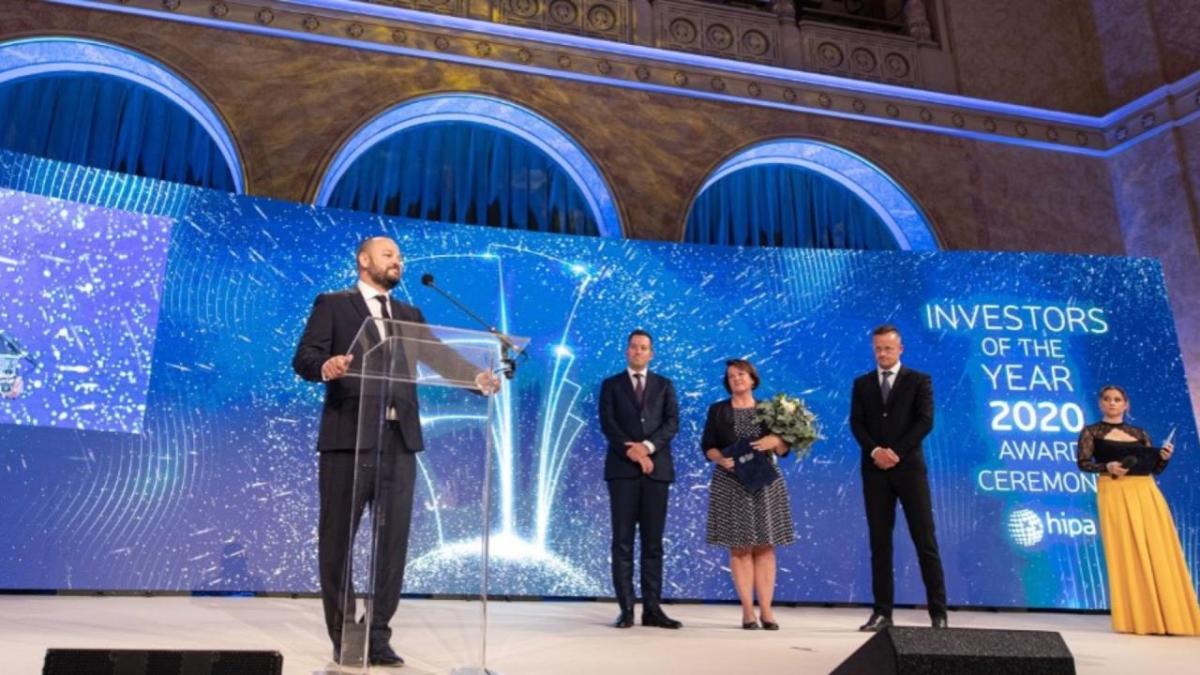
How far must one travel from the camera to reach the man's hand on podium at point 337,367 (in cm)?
246

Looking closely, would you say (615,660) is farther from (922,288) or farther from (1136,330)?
(1136,330)

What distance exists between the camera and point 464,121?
25.4ft

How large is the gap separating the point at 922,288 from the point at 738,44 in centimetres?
328

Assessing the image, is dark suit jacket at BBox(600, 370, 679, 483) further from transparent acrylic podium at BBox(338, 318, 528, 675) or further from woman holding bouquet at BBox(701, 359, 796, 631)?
transparent acrylic podium at BBox(338, 318, 528, 675)

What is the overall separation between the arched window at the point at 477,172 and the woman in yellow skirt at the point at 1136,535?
13.4 ft

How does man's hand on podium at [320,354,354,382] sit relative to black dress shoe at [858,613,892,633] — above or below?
above

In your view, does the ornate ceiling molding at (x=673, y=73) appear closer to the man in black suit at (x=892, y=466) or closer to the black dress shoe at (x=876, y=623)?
the man in black suit at (x=892, y=466)

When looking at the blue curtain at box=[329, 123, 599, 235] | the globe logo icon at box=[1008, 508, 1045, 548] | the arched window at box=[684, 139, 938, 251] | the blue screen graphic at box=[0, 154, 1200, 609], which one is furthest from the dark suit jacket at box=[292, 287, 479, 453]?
the arched window at box=[684, 139, 938, 251]

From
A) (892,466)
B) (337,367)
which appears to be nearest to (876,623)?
(892,466)

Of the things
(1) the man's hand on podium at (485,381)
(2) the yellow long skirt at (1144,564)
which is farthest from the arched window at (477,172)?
(1) the man's hand on podium at (485,381)

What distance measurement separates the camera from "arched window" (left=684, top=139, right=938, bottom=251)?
8.23 metres

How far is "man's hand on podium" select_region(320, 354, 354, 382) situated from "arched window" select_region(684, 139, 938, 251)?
592 cm

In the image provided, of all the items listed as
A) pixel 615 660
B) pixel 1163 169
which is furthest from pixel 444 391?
pixel 1163 169

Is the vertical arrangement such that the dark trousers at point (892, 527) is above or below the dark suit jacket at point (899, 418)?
below
